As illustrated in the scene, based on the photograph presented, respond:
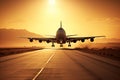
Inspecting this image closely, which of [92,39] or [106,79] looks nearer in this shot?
[106,79]

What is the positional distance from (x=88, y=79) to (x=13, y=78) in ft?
14.0

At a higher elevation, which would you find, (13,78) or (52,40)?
(52,40)

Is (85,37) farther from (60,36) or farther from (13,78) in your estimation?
(13,78)

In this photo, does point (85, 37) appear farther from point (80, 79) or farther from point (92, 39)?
point (80, 79)

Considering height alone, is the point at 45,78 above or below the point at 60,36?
below

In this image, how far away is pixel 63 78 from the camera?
17828 mm

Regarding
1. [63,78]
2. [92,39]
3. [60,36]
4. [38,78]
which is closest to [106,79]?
[63,78]

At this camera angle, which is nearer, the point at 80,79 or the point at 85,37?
the point at 80,79

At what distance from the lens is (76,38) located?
303 feet

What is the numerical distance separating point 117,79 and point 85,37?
75.4 meters

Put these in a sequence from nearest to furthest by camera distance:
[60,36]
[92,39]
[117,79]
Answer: [117,79] → [60,36] → [92,39]

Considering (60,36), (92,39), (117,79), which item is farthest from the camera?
(92,39)

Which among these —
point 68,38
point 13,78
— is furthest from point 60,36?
point 13,78

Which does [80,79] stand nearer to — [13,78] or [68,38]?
[13,78]
